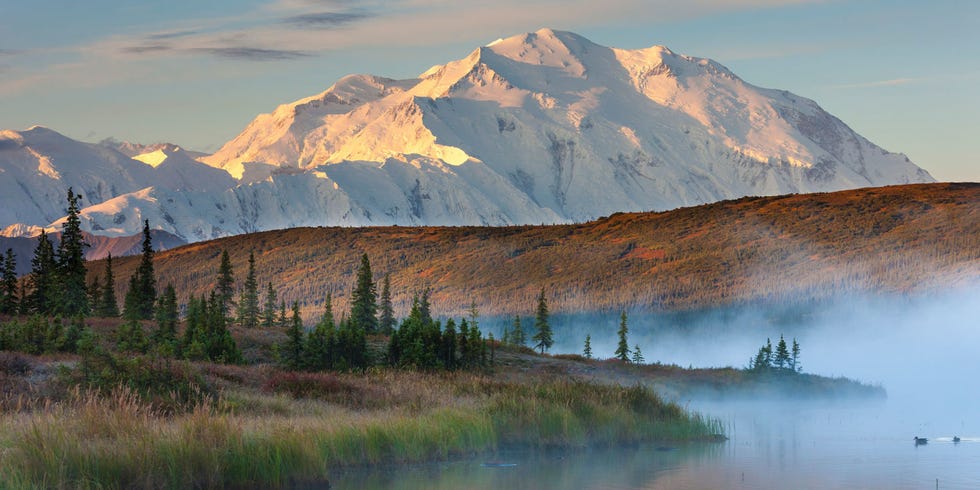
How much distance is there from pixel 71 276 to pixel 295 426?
161 ft

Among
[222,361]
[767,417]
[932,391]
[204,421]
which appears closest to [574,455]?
[204,421]

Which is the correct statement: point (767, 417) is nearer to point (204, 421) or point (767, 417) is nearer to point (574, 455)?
point (574, 455)

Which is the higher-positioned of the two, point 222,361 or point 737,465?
point 222,361

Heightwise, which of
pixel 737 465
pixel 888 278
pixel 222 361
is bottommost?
pixel 737 465

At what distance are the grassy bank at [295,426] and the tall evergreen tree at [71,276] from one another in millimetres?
30995

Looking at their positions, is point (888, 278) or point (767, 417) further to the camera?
point (888, 278)

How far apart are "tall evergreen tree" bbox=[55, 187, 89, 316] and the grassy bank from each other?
31.0 m

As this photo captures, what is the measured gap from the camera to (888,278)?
192625 millimetres

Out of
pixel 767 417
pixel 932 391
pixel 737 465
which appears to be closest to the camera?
pixel 737 465

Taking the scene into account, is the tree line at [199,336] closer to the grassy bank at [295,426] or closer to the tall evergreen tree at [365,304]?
the grassy bank at [295,426]

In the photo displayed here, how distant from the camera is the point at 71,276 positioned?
255 ft

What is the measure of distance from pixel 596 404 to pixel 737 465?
5.78 m

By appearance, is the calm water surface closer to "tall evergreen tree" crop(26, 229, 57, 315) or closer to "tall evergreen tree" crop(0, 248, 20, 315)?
"tall evergreen tree" crop(0, 248, 20, 315)

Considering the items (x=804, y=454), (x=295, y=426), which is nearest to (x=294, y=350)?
(x=804, y=454)
